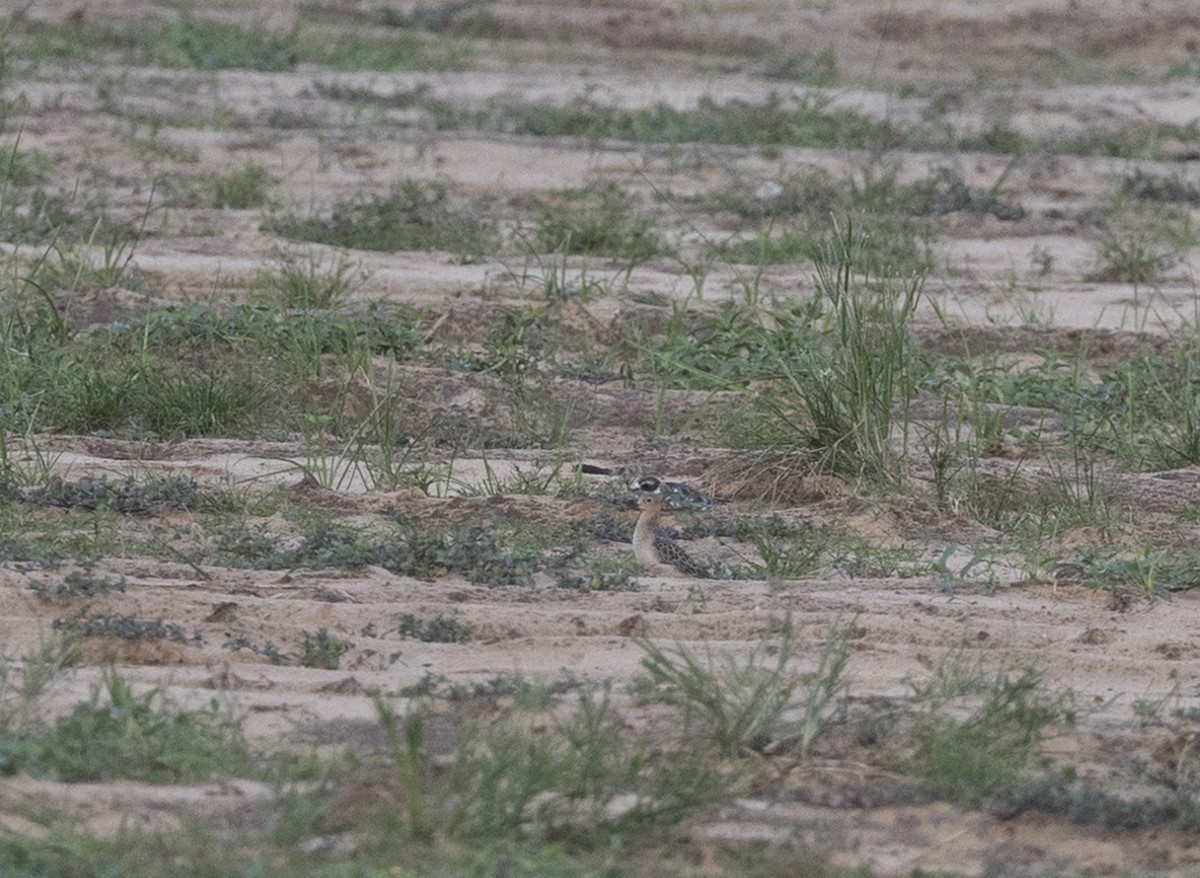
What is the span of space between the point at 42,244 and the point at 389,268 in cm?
140

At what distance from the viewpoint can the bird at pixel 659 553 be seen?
5.46 m

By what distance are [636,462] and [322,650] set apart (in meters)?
2.16

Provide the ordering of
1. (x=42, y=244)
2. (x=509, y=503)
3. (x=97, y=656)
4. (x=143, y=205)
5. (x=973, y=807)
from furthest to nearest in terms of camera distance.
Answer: (x=143, y=205) < (x=42, y=244) < (x=509, y=503) < (x=97, y=656) < (x=973, y=807)

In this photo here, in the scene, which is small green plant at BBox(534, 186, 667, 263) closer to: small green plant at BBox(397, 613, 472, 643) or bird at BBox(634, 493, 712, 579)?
bird at BBox(634, 493, 712, 579)

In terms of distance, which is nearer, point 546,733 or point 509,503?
point 546,733

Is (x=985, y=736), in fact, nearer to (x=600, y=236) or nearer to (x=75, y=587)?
(x=75, y=587)

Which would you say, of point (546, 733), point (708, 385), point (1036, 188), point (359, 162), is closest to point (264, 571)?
point (546, 733)

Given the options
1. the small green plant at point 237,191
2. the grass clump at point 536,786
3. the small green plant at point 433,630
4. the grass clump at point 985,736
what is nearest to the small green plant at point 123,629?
the small green plant at point 433,630

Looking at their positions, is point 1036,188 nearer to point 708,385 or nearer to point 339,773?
point 708,385

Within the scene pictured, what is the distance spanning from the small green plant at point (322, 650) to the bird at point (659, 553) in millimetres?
1047

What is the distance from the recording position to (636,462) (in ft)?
21.7

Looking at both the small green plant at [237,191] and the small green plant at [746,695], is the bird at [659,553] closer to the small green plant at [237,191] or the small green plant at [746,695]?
the small green plant at [746,695]

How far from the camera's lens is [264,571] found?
17.2 ft

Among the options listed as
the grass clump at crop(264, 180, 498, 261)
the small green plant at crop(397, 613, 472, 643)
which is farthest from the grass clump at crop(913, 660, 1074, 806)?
the grass clump at crop(264, 180, 498, 261)
